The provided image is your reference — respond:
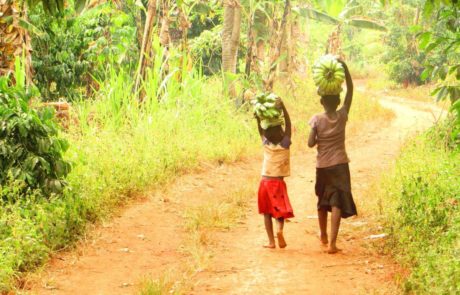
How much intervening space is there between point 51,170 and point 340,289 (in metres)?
3.28

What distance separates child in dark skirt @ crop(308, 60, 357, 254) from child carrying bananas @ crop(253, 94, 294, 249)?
13.2 inches

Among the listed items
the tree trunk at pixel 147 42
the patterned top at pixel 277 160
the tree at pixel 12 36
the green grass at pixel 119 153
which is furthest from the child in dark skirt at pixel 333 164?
the tree trunk at pixel 147 42

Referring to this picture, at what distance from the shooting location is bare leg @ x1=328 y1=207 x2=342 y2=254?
21.7 ft

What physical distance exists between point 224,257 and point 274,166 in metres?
1.03

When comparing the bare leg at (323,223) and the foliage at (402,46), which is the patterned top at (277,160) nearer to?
the bare leg at (323,223)

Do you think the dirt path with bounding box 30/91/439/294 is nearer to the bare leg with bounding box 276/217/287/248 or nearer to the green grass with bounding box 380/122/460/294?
the bare leg with bounding box 276/217/287/248

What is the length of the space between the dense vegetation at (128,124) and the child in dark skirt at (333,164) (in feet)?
1.87

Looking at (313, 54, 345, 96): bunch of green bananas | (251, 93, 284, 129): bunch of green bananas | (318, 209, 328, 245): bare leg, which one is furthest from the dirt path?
(313, 54, 345, 96): bunch of green bananas

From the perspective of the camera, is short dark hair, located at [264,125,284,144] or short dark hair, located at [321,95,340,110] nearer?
short dark hair, located at [321,95,340,110]

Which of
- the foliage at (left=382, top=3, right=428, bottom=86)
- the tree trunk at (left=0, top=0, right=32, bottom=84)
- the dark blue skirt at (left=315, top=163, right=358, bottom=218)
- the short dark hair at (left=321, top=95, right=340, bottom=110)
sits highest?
the tree trunk at (left=0, top=0, right=32, bottom=84)

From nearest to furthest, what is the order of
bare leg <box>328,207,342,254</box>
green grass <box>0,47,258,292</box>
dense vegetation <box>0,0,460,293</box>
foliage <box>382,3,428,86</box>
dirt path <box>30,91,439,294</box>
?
1. dirt path <box>30,91,439,294</box>
2. dense vegetation <box>0,0,460,293</box>
3. green grass <box>0,47,258,292</box>
4. bare leg <box>328,207,342,254</box>
5. foliage <box>382,3,428,86</box>

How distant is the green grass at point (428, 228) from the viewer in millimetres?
4930

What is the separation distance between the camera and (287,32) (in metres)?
20.0

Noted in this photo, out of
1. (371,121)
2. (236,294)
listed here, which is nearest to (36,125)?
(236,294)
